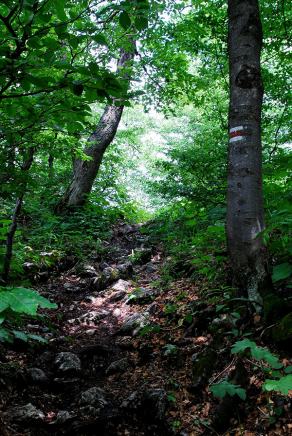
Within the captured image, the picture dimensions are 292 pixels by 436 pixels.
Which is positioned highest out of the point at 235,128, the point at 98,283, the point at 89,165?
the point at 89,165

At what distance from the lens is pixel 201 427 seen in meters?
2.51

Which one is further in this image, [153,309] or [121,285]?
[121,285]

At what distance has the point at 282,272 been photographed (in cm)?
286

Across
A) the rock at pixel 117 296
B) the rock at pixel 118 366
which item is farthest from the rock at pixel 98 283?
the rock at pixel 118 366

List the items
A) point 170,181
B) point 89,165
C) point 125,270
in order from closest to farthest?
point 170,181 < point 125,270 < point 89,165

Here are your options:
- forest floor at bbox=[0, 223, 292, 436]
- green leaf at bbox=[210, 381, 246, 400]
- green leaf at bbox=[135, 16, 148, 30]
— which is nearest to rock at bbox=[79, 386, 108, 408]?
forest floor at bbox=[0, 223, 292, 436]

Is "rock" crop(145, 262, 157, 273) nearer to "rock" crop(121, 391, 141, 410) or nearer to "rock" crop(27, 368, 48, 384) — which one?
"rock" crop(27, 368, 48, 384)

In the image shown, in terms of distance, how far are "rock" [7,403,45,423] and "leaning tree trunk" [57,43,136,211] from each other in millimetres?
7922

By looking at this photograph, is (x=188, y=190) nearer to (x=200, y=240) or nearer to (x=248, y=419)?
(x=200, y=240)

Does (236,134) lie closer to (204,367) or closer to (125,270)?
(204,367)

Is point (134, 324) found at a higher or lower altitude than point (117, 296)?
lower

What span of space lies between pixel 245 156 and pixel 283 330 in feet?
5.62

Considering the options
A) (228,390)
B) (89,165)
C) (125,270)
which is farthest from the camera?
(89,165)

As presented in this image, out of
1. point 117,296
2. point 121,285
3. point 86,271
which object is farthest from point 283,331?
point 86,271
